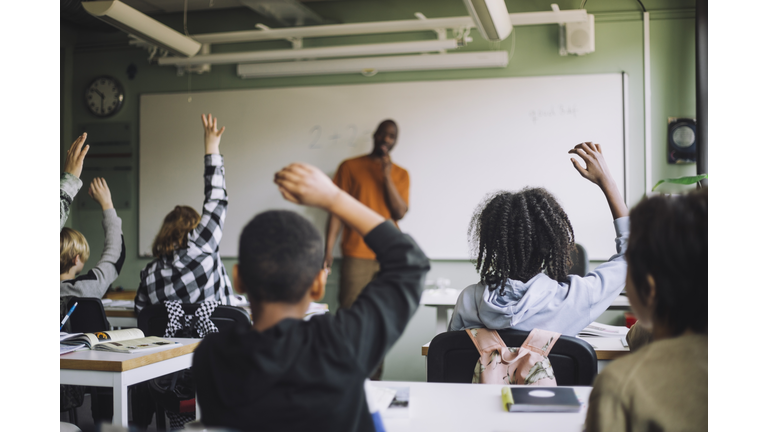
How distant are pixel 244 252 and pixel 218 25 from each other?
4.22 m

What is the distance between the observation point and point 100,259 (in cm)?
262

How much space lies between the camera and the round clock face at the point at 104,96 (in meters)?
4.92

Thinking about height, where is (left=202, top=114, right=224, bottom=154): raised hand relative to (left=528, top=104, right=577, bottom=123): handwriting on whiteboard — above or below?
below

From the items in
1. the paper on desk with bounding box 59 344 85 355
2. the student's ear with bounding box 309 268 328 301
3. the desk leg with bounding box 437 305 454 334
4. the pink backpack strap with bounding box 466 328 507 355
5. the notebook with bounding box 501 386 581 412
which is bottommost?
the desk leg with bounding box 437 305 454 334

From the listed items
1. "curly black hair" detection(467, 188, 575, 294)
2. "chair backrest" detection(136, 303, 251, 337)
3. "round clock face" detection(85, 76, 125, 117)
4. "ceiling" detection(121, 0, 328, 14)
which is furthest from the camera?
"round clock face" detection(85, 76, 125, 117)

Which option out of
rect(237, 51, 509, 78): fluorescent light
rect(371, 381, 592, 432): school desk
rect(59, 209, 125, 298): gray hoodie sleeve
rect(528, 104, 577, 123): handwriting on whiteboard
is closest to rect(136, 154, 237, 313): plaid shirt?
rect(59, 209, 125, 298): gray hoodie sleeve

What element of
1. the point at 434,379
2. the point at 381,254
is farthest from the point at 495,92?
the point at 381,254

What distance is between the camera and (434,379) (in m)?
1.54

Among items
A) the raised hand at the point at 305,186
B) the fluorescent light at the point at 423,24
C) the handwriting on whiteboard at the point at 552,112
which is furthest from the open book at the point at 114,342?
the handwriting on whiteboard at the point at 552,112

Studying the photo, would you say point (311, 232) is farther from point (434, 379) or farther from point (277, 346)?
point (434, 379)

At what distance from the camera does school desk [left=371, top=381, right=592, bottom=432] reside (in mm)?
1146

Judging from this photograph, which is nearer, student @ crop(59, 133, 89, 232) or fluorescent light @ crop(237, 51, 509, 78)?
student @ crop(59, 133, 89, 232)

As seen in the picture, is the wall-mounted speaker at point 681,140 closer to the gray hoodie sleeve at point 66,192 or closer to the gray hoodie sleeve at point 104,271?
the gray hoodie sleeve at point 104,271

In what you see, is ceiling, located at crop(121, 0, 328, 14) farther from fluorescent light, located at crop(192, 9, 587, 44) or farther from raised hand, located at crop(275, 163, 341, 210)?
raised hand, located at crop(275, 163, 341, 210)
